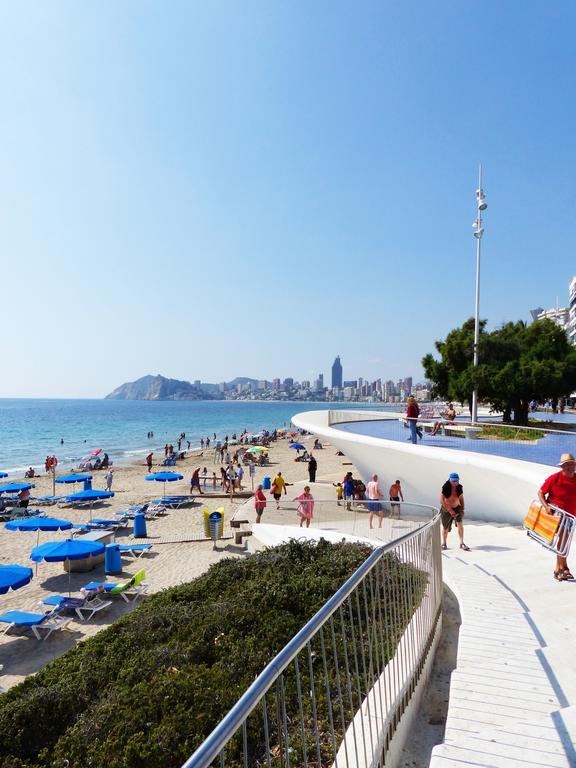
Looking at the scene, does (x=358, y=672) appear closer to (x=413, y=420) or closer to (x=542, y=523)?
(x=542, y=523)

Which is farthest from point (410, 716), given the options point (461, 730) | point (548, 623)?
point (548, 623)

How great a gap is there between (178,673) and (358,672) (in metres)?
2.84

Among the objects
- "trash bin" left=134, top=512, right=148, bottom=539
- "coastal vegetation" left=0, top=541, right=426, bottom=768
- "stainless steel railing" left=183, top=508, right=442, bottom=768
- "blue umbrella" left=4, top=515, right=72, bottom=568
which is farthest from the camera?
"trash bin" left=134, top=512, right=148, bottom=539

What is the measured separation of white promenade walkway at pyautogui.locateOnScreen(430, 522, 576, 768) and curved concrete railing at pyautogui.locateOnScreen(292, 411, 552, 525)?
331cm

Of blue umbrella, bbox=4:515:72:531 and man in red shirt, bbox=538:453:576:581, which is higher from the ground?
man in red shirt, bbox=538:453:576:581

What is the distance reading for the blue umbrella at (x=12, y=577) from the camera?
428 inches

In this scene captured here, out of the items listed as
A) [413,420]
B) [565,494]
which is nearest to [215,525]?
[413,420]

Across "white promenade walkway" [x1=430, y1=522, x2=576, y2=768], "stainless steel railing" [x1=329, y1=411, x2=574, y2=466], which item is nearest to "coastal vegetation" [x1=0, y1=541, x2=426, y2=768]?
"white promenade walkway" [x1=430, y1=522, x2=576, y2=768]

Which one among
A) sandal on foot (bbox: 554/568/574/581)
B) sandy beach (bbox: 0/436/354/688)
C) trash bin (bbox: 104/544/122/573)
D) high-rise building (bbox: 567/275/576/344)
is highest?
high-rise building (bbox: 567/275/576/344)

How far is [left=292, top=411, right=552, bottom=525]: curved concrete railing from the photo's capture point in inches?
423

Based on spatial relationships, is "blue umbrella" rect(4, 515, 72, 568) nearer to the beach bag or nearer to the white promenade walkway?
the white promenade walkway

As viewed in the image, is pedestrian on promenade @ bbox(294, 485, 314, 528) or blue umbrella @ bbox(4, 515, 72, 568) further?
blue umbrella @ bbox(4, 515, 72, 568)

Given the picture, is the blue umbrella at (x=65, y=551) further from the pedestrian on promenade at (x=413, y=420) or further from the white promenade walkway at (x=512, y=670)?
the white promenade walkway at (x=512, y=670)

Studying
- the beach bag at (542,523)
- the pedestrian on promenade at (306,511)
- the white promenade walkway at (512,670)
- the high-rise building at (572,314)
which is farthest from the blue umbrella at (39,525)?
the high-rise building at (572,314)
